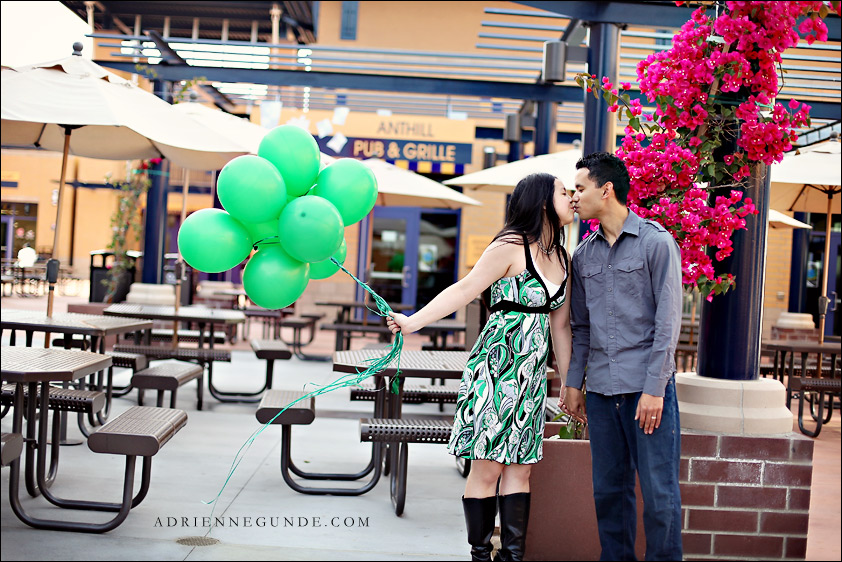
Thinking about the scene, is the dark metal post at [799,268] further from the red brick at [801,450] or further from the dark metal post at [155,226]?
the red brick at [801,450]

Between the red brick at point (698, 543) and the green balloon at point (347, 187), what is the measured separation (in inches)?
75.9

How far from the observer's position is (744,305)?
3748mm

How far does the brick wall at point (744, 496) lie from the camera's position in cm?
348

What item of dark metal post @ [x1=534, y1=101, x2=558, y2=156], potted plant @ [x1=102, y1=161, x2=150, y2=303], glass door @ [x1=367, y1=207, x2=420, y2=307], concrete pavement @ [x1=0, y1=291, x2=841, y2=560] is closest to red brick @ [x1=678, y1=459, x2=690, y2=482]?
concrete pavement @ [x1=0, y1=291, x2=841, y2=560]

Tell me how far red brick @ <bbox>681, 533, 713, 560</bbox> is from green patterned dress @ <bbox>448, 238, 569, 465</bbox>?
0.88 meters

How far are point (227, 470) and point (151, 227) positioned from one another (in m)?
7.36

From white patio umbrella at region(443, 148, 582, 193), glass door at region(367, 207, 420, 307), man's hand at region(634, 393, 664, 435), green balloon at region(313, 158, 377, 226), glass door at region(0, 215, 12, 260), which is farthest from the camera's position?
glass door at region(0, 215, 12, 260)

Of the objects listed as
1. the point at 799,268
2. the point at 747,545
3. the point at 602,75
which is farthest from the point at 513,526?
the point at 799,268

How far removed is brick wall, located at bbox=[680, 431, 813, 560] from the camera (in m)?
3.48

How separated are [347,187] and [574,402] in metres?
1.27

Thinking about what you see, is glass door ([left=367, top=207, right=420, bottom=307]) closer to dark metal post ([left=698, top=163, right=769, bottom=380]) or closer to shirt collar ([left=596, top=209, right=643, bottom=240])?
dark metal post ([left=698, top=163, right=769, bottom=380])

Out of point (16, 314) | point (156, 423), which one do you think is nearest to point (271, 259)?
point (156, 423)

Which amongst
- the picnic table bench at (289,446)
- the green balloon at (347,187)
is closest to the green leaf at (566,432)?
the green balloon at (347,187)

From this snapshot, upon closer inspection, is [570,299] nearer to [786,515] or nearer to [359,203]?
[359,203]
